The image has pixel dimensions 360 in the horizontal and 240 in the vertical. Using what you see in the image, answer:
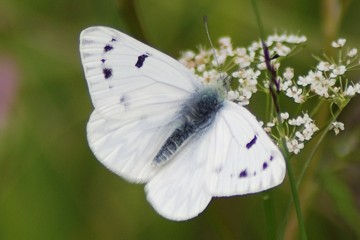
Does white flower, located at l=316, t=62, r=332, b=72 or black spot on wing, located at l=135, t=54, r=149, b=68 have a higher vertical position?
black spot on wing, located at l=135, t=54, r=149, b=68

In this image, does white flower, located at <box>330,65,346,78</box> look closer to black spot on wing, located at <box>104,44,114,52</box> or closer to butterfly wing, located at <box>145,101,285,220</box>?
butterfly wing, located at <box>145,101,285,220</box>

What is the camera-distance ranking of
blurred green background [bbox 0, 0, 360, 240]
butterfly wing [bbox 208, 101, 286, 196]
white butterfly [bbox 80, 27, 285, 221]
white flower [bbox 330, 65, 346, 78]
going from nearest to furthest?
butterfly wing [bbox 208, 101, 286, 196]
white butterfly [bbox 80, 27, 285, 221]
white flower [bbox 330, 65, 346, 78]
blurred green background [bbox 0, 0, 360, 240]

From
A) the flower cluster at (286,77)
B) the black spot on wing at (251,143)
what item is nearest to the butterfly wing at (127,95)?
the flower cluster at (286,77)

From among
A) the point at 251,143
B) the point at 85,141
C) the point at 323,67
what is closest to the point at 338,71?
the point at 323,67

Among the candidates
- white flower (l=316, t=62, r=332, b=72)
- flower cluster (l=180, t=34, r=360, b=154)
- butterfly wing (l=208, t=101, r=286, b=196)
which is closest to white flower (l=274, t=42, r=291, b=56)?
flower cluster (l=180, t=34, r=360, b=154)

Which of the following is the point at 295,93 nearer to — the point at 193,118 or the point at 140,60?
the point at 193,118

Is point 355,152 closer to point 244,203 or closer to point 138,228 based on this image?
point 244,203
